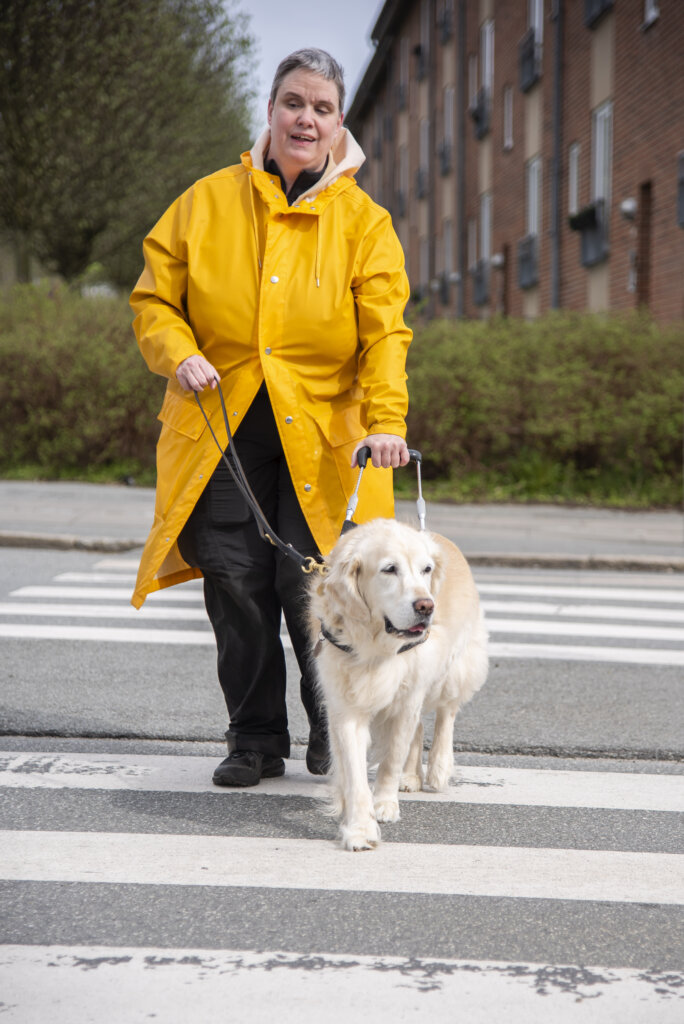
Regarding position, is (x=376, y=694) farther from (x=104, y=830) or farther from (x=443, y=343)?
(x=443, y=343)

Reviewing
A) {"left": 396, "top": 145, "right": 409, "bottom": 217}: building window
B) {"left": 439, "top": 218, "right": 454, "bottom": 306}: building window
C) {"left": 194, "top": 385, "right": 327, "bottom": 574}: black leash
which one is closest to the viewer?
{"left": 194, "top": 385, "right": 327, "bottom": 574}: black leash

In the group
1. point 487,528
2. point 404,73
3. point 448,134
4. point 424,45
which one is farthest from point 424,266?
point 487,528

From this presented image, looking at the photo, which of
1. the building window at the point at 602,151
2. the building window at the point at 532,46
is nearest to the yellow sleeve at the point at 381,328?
the building window at the point at 602,151

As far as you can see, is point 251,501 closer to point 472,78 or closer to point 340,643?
point 340,643

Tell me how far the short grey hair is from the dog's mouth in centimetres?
177

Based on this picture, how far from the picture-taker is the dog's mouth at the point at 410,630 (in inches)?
145

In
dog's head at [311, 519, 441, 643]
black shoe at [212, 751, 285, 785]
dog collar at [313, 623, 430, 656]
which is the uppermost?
dog's head at [311, 519, 441, 643]

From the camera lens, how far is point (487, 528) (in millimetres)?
12148

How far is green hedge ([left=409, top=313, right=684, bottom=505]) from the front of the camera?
1402 cm

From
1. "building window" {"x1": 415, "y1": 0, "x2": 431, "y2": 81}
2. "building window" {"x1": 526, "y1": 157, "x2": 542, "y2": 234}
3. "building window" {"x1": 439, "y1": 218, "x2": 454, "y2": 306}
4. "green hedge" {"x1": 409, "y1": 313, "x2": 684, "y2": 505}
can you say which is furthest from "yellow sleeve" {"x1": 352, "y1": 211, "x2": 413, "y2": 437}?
"building window" {"x1": 415, "y1": 0, "x2": 431, "y2": 81}

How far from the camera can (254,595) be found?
14.3ft

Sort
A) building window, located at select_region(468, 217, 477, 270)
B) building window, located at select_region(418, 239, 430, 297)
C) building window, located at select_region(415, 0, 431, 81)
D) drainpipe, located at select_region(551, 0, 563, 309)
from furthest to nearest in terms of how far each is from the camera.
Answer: building window, located at select_region(418, 239, 430, 297)
building window, located at select_region(415, 0, 431, 81)
building window, located at select_region(468, 217, 477, 270)
drainpipe, located at select_region(551, 0, 563, 309)

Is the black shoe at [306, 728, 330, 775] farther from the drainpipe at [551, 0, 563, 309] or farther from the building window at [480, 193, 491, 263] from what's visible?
the building window at [480, 193, 491, 263]

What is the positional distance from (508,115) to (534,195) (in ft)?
10.0
